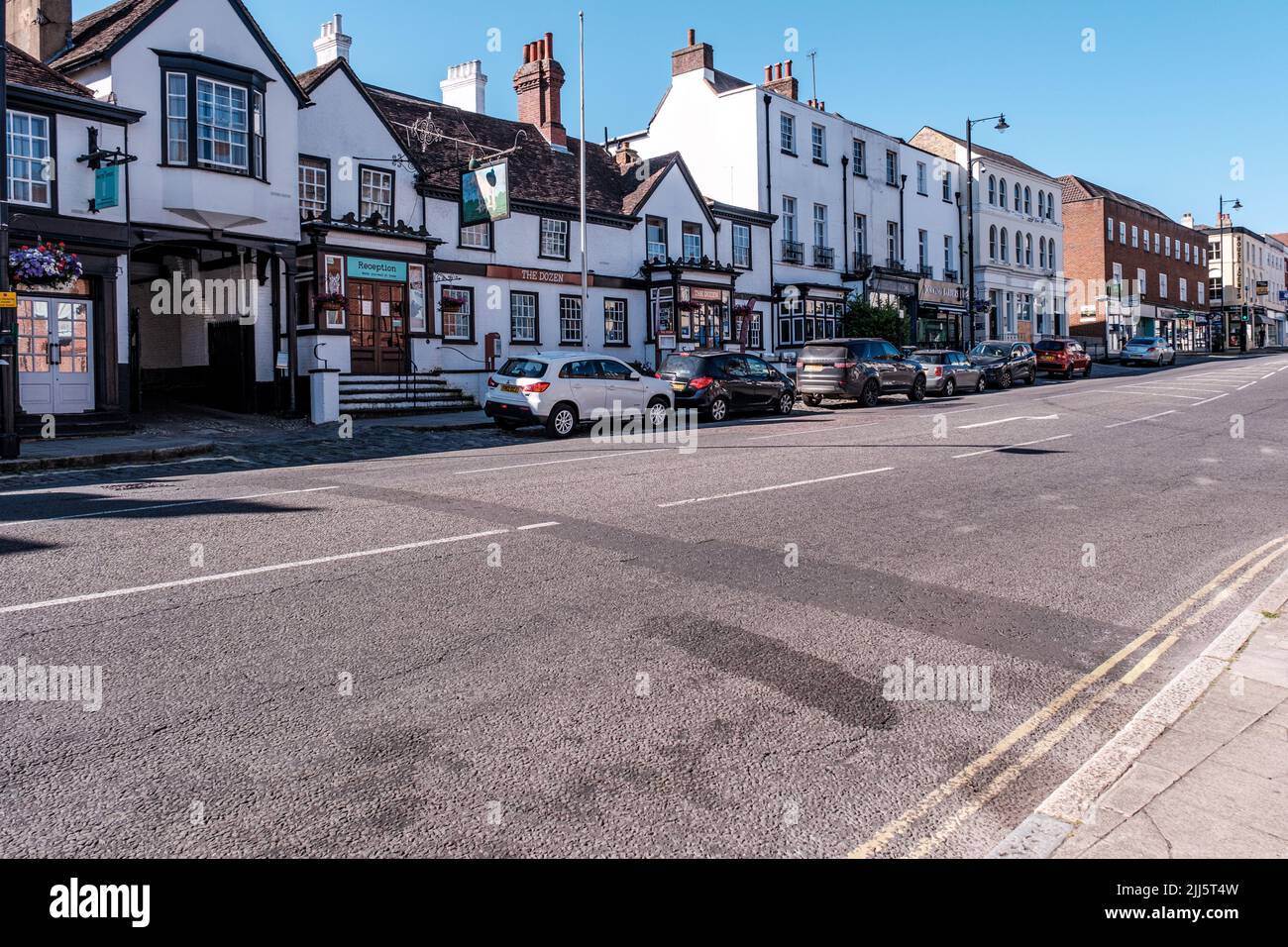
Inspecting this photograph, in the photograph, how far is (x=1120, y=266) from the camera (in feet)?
225

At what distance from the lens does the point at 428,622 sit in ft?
19.1

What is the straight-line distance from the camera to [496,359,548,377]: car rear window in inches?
756

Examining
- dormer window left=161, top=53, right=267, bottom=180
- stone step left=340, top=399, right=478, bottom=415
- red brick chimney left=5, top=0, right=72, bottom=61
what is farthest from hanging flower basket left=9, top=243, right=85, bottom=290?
red brick chimney left=5, top=0, right=72, bottom=61

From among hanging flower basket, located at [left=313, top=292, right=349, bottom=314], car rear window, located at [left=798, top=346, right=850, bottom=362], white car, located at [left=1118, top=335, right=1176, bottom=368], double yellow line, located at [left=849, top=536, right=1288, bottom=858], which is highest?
white car, located at [left=1118, top=335, right=1176, bottom=368]

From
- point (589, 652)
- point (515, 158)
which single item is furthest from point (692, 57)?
point (589, 652)

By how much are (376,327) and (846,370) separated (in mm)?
12967

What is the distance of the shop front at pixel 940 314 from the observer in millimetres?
47500

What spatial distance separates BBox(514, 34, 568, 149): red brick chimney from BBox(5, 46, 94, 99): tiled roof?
1725 centimetres

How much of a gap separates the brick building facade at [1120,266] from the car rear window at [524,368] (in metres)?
54.4
